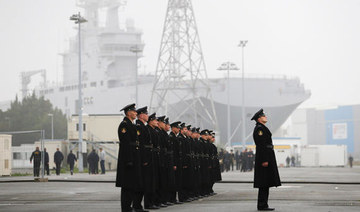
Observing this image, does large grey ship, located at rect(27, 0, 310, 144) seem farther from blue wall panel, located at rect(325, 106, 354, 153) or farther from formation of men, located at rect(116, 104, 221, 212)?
formation of men, located at rect(116, 104, 221, 212)

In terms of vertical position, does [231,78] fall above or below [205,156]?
above

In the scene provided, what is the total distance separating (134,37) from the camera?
392 ft

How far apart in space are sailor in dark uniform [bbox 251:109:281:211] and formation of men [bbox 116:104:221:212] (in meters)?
1.99

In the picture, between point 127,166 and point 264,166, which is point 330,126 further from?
point 127,166

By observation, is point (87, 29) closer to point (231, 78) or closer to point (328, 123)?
point (231, 78)

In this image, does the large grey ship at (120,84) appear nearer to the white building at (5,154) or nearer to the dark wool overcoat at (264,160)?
the white building at (5,154)

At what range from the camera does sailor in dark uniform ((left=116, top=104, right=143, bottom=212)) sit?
12531mm

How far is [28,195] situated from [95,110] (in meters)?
100

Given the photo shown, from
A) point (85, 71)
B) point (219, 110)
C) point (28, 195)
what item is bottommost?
point (28, 195)

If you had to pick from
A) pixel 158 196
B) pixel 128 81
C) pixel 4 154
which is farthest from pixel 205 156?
pixel 128 81

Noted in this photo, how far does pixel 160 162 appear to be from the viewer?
569 inches

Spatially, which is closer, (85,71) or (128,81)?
(128,81)

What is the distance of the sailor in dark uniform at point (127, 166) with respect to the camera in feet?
41.1

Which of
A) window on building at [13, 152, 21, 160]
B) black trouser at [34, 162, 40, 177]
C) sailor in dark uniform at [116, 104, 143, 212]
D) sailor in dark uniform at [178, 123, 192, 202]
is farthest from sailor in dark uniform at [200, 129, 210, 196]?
window on building at [13, 152, 21, 160]
